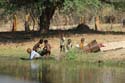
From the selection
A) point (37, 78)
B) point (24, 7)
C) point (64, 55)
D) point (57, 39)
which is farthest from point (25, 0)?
point (37, 78)

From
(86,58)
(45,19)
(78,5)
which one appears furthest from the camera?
(45,19)

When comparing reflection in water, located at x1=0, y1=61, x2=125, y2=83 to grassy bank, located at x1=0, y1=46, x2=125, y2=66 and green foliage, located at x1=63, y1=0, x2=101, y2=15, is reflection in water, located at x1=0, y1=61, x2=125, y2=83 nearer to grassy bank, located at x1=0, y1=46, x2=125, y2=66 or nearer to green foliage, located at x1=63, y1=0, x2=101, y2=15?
grassy bank, located at x1=0, y1=46, x2=125, y2=66

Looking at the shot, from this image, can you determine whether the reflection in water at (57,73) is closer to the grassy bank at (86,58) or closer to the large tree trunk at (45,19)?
the grassy bank at (86,58)

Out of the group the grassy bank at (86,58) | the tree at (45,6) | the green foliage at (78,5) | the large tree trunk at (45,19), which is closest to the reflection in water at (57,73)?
the grassy bank at (86,58)

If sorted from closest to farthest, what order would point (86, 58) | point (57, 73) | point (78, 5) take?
point (57, 73), point (86, 58), point (78, 5)

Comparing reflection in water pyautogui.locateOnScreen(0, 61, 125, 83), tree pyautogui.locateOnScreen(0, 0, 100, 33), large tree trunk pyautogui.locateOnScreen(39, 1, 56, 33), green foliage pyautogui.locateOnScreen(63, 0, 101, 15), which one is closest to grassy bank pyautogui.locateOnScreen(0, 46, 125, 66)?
reflection in water pyautogui.locateOnScreen(0, 61, 125, 83)

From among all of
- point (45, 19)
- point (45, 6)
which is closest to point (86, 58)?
point (45, 6)

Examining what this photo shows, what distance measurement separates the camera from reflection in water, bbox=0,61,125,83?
69.4 feet

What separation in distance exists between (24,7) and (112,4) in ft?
22.5

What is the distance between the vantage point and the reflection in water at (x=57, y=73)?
21156 mm

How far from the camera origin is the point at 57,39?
3697 centimetres

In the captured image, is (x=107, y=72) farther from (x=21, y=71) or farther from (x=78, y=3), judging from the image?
(x=78, y=3)

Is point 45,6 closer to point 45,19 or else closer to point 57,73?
point 45,19

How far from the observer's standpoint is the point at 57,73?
23766 millimetres
